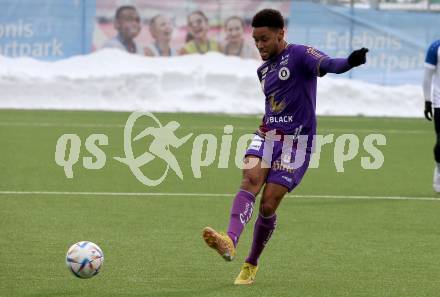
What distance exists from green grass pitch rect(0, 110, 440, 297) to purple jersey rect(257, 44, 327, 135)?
1218 mm

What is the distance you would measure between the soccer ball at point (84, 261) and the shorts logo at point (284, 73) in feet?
6.45

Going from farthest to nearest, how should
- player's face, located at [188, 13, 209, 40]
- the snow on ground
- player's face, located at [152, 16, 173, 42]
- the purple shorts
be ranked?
player's face, located at [188, 13, 209, 40] < player's face, located at [152, 16, 173, 42] < the snow on ground < the purple shorts

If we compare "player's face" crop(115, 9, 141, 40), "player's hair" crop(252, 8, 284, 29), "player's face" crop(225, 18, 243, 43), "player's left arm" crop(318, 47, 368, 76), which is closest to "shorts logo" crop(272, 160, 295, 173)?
"player's left arm" crop(318, 47, 368, 76)

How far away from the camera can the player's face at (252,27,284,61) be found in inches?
362

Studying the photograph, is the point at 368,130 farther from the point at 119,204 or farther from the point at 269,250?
the point at 269,250

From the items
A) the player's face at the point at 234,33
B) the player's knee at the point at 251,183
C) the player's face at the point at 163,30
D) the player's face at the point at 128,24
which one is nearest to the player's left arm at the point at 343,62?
the player's knee at the point at 251,183

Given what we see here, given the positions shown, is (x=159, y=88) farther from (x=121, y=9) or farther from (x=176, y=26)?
(x=121, y=9)

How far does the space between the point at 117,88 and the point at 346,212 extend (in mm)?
19169

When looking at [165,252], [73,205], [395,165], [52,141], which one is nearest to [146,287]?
[165,252]

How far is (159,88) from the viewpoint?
1270 inches

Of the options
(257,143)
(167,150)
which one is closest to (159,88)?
(167,150)

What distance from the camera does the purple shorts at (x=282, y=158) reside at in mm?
9273

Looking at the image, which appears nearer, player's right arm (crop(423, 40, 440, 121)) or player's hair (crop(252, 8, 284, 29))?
player's hair (crop(252, 8, 284, 29))

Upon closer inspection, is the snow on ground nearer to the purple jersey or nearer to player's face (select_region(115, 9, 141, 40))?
player's face (select_region(115, 9, 141, 40))
